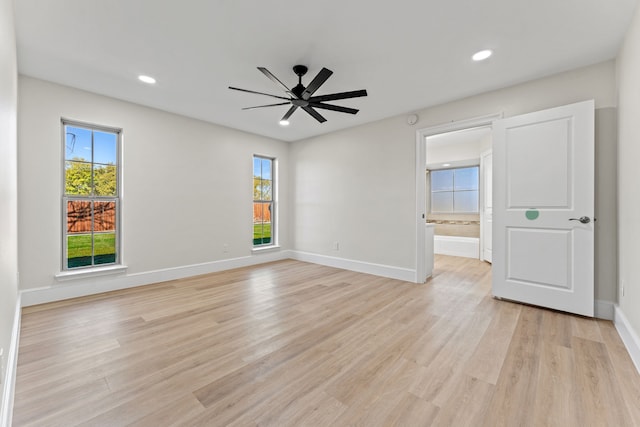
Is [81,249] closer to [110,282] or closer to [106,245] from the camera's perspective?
[106,245]

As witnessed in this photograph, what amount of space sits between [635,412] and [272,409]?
76.4 inches

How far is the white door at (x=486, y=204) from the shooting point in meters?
5.46

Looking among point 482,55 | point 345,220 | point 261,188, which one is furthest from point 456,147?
point 261,188

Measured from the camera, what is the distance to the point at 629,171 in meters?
2.19

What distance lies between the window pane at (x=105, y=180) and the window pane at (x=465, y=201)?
6971mm

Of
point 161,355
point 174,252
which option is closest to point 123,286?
point 174,252

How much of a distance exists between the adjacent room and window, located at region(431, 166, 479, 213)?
2665 millimetres

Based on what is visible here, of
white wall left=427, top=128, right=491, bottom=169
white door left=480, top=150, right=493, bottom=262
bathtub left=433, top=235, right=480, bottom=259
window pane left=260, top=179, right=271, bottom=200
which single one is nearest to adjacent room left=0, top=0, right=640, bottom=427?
window pane left=260, top=179, right=271, bottom=200

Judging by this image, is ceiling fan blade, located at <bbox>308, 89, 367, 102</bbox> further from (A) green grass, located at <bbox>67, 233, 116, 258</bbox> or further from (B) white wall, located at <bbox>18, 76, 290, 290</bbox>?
(A) green grass, located at <bbox>67, 233, 116, 258</bbox>

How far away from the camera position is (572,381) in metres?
1.68

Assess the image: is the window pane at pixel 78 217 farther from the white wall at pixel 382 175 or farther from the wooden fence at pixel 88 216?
the white wall at pixel 382 175

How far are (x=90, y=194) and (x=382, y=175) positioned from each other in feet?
13.7

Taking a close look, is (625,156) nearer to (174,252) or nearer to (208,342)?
(208,342)

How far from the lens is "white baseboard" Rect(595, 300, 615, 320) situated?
8.50ft
